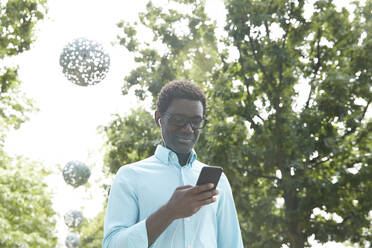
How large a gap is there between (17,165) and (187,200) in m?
17.8

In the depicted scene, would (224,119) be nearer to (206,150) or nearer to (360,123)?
(206,150)

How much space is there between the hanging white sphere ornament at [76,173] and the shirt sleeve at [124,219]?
8121 millimetres

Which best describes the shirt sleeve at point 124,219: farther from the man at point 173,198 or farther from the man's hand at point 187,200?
the man's hand at point 187,200

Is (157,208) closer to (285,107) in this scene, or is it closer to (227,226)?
(227,226)

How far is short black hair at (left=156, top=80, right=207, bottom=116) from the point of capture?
2686 millimetres

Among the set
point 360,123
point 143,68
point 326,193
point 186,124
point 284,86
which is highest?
point 143,68

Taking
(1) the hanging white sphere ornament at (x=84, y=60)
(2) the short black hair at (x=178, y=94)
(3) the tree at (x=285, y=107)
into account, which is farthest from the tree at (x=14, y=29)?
(2) the short black hair at (x=178, y=94)

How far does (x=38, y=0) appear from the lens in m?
14.3

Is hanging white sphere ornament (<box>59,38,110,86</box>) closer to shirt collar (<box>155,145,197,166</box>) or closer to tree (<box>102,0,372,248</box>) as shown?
shirt collar (<box>155,145,197,166</box>)

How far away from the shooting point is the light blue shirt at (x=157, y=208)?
7.62 ft

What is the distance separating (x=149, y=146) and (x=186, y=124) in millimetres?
11467

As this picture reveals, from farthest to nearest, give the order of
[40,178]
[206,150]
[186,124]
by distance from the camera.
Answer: [40,178], [206,150], [186,124]

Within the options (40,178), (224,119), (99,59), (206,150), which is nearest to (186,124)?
(99,59)

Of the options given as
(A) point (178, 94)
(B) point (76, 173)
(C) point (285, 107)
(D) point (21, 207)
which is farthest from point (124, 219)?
(D) point (21, 207)
